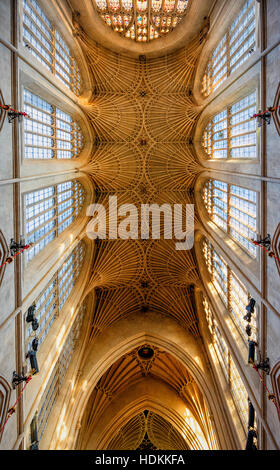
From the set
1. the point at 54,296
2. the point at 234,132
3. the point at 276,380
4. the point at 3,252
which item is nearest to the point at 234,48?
the point at 234,132

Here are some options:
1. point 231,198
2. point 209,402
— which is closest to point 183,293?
point 209,402

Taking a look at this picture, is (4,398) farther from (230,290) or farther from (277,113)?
(277,113)

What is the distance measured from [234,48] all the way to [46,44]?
8.02 m

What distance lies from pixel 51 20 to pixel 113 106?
595 cm

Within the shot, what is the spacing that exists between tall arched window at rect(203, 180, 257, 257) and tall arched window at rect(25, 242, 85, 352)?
8.47 meters

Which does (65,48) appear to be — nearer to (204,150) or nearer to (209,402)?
(204,150)

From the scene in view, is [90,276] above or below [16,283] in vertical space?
below

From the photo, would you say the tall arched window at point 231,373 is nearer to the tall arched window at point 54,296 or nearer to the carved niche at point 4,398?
the tall arched window at point 54,296

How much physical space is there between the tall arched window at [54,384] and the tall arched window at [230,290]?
8797 mm

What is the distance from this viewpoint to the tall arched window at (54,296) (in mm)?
11082

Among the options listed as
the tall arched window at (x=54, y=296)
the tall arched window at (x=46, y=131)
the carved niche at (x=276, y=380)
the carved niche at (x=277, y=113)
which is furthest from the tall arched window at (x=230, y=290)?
the tall arched window at (x=46, y=131)

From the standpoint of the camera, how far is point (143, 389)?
2059cm

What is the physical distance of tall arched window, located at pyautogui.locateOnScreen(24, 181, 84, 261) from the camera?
10.3m

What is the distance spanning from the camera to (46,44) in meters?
11.7
